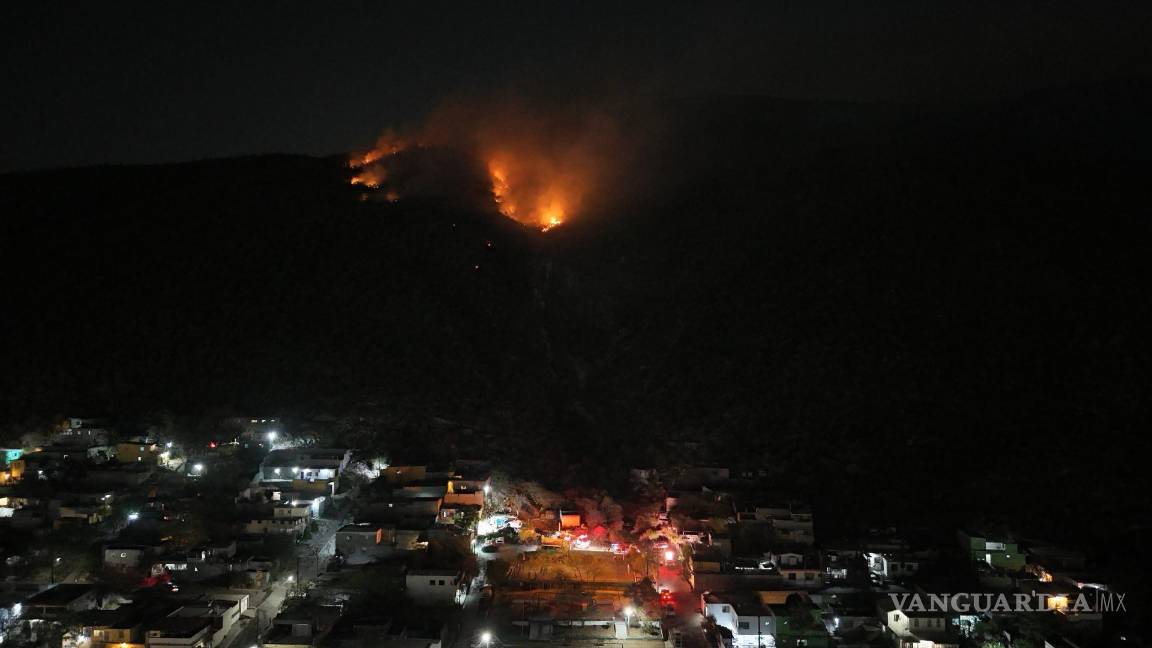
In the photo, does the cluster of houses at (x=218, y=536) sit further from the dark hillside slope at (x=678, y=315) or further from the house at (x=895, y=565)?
the house at (x=895, y=565)

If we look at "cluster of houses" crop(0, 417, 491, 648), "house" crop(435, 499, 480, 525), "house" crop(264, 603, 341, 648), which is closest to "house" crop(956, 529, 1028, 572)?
"cluster of houses" crop(0, 417, 491, 648)

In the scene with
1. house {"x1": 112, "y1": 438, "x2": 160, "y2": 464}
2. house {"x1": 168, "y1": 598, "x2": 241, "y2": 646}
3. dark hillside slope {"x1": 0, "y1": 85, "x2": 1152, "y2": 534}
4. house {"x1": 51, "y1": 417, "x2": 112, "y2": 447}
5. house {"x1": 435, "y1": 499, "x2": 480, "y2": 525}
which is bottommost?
house {"x1": 168, "y1": 598, "x2": 241, "y2": 646}

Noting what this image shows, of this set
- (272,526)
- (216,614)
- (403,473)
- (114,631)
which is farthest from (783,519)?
(114,631)

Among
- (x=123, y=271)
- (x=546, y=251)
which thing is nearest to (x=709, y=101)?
(x=546, y=251)

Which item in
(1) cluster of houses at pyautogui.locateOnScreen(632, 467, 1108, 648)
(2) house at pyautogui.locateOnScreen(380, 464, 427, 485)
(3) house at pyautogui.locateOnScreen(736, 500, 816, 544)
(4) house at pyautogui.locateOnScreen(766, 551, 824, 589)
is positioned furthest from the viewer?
(2) house at pyautogui.locateOnScreen(380, 464, 427, 485)

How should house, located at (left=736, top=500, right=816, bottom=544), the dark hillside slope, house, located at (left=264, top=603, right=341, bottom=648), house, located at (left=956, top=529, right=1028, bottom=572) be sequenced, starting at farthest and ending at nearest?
the dark hillside slope → house, located at (left=736, top=500, right=816, bottom=544) → house, located at (left=956, top=529, right=1028, bottom=572) → house, located at (left=264, top=603, right=341, bottom=648)

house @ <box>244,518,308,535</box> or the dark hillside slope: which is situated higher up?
the dark hillside slope

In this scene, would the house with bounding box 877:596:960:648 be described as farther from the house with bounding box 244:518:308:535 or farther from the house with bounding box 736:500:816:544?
the house with bounding box 244:518:308:535
